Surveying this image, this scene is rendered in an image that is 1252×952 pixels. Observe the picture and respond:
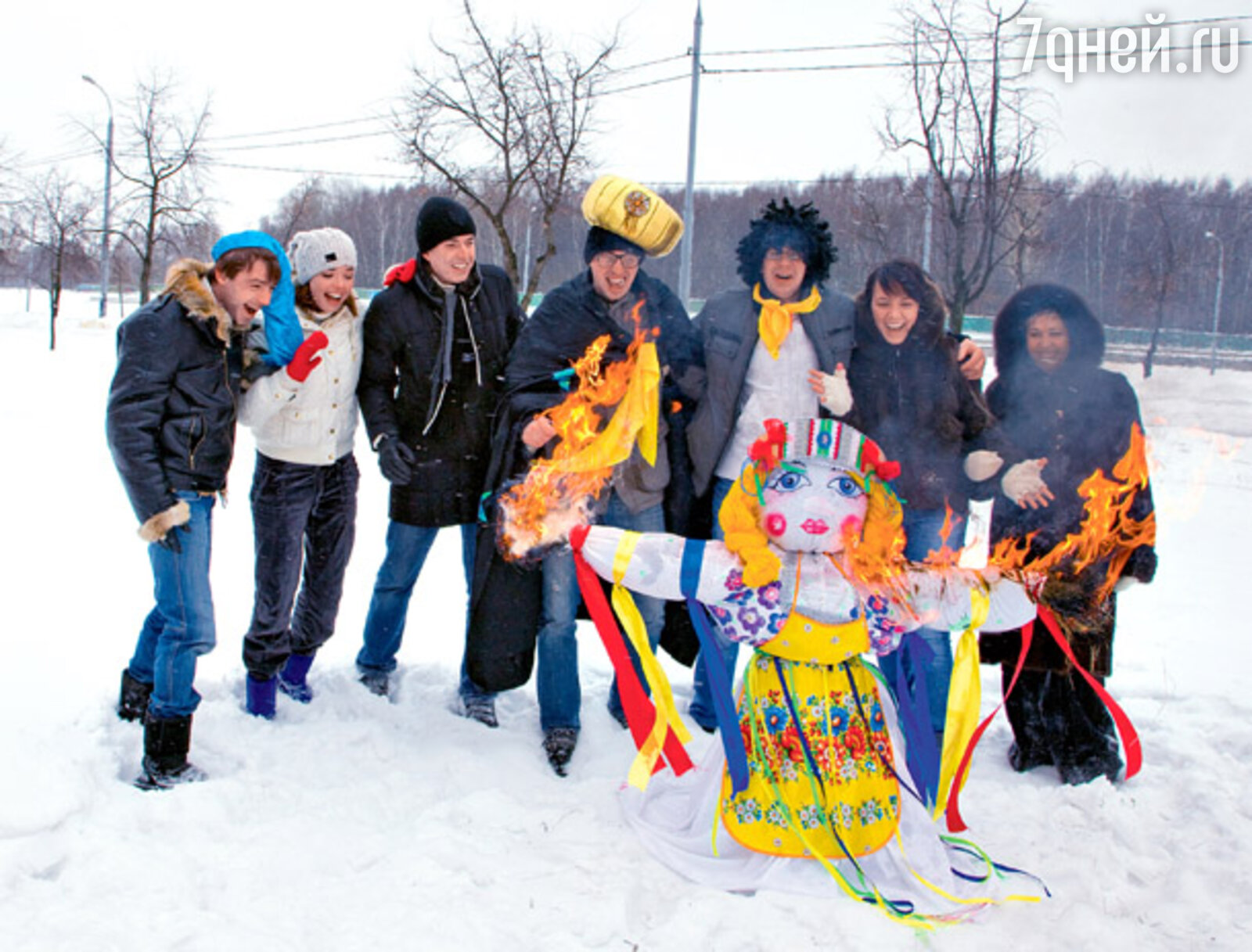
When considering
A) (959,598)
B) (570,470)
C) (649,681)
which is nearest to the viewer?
(959,598)

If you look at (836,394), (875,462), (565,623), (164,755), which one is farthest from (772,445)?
(164,755)

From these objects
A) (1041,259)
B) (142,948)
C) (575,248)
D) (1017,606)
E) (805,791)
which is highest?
(575,248)

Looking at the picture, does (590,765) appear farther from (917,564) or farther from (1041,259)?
(1041,259)

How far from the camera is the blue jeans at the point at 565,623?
3402 millimetres

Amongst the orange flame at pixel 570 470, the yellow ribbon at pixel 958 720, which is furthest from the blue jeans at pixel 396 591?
the yellow ribbon at pixel 958 720

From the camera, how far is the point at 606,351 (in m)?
3.32

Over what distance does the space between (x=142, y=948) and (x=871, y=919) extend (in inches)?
74.1

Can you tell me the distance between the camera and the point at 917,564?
2.88 metres

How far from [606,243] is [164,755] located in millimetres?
2319

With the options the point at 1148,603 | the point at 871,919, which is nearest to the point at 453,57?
the point at 1148,603

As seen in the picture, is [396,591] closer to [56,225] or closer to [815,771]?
[815,771]

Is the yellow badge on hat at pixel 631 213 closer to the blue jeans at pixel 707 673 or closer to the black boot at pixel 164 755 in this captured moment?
the blue jeans at pixel 707 673

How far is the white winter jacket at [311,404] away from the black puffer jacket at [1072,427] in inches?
99.7

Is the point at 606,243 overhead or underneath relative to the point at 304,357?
overhead
